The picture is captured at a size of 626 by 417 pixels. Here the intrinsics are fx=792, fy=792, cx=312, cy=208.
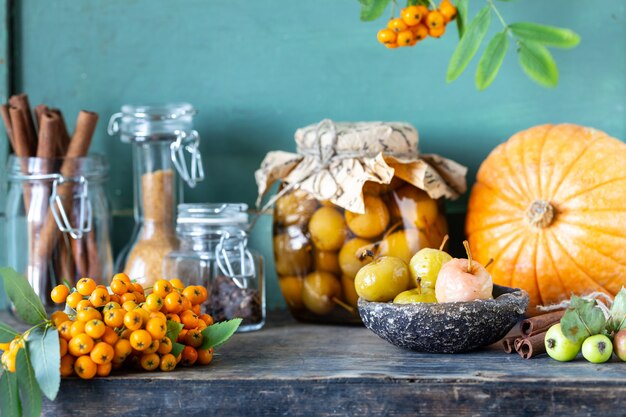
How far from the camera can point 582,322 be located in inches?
41.2

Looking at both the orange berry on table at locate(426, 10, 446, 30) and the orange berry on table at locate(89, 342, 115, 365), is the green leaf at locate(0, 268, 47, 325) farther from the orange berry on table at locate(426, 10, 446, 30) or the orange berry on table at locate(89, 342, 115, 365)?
the orange berry on table at locate(426, 10, 446, 30)

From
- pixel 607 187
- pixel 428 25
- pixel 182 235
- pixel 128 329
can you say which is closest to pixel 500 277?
pixel 607 187

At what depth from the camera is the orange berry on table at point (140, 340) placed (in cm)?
99

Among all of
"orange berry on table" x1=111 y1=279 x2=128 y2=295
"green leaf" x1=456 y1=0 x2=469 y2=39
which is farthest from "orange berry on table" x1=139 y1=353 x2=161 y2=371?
"green leaf" x1=456 y1=0 x2=469 y2=39

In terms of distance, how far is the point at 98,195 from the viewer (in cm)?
153

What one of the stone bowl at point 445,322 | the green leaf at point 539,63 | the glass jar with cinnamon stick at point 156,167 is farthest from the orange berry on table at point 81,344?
the green leaf at point 539,63

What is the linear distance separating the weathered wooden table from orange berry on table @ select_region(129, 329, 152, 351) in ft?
0.13

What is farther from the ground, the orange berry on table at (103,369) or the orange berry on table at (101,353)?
the orange berry on table at (101,353)

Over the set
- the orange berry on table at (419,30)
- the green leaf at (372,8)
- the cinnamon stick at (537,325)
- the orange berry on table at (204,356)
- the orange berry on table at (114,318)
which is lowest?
the orange berry on table at (204,356)

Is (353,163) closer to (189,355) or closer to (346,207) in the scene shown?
(346,207)

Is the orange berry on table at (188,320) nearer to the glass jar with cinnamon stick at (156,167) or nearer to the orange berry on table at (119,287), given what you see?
the orange berry on table at (119,287)

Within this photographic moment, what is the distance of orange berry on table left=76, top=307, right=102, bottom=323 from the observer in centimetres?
99

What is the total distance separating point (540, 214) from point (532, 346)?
0.32m

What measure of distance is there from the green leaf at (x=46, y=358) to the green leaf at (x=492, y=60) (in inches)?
31.5
